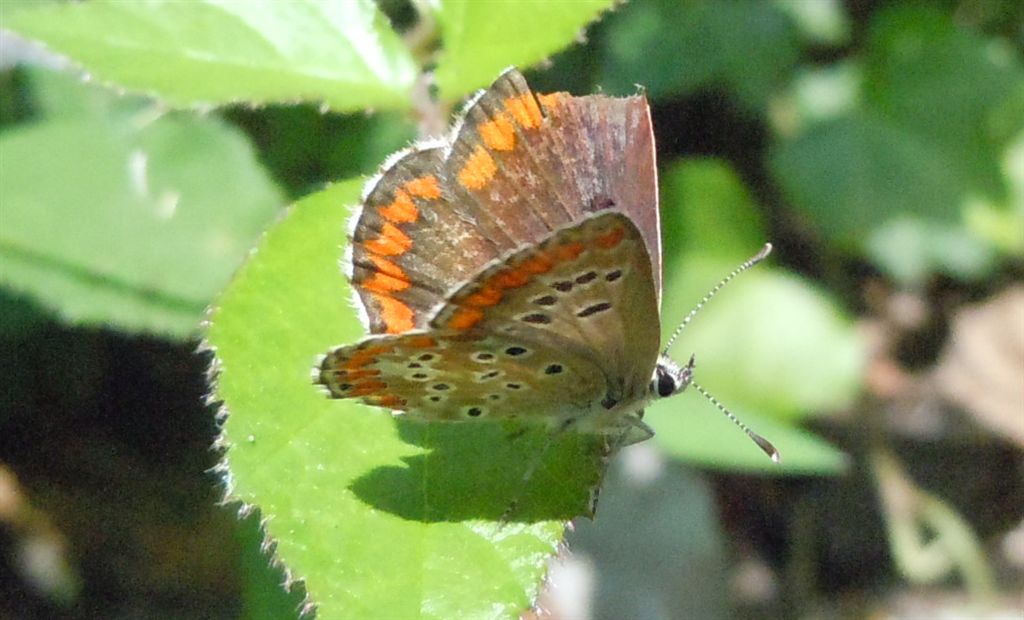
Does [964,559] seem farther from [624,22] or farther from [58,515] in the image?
[58,515]

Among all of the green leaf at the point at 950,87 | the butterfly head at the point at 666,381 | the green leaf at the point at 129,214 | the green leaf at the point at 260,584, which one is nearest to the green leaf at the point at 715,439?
the butterfly head at the point at 666,381

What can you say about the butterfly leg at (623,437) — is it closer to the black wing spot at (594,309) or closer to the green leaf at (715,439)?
the black wing spot at (594,309)

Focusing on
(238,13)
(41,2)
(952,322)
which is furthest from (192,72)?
(952,322)

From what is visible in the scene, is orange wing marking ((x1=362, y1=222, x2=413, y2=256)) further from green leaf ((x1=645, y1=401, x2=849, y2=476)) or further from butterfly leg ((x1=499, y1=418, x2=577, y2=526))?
green leaf ((x1=645, y1=401, x2=849, y2=476))

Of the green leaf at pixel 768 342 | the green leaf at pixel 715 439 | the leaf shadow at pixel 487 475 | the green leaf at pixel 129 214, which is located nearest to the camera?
the leaf shadow at pixel 487 475

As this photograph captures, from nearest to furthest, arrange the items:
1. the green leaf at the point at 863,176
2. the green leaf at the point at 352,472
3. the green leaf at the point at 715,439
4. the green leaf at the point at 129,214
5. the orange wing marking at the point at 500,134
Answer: the green leaf at the point at 352,472 < the orange wing marking at the point at 500,134 < the green leaf at the point at 129,214 < the green leaf at the point at 715,439 < the green leaf at the point at 863,176

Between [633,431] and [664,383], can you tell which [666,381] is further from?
[633,431]

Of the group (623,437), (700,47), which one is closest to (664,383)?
(623,437)
